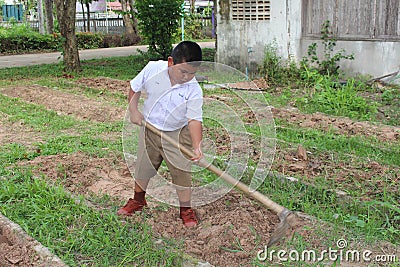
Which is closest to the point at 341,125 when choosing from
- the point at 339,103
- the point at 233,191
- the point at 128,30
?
the point at 339,103

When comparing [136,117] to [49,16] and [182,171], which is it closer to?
[182,171]

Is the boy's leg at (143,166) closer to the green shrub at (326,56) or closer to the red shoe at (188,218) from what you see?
the red shoe at (188,218)

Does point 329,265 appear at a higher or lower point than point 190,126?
lower

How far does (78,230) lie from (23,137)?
135 inches

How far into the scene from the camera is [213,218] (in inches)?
166

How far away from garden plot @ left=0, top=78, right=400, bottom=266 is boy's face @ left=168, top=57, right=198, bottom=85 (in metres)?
1.14

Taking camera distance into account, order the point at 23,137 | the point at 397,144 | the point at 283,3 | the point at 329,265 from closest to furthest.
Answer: the point at 329,265, the point at 397,144, the point at 23,137, the point at 283,3

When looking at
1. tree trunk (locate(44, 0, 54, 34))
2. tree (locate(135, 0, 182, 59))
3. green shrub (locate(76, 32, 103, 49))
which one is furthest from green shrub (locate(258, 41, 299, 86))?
tree trunk (locate(44, 0, 54, 34))

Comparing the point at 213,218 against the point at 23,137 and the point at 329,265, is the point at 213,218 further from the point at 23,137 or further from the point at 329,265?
the point at 23,137

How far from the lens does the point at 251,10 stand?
11836mm

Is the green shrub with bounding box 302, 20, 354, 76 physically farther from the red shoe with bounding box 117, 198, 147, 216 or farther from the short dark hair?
the short dark hair

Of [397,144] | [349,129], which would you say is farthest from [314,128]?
[397,144]

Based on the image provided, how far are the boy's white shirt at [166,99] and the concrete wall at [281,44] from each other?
7.21 metres

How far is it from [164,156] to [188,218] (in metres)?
0.53
